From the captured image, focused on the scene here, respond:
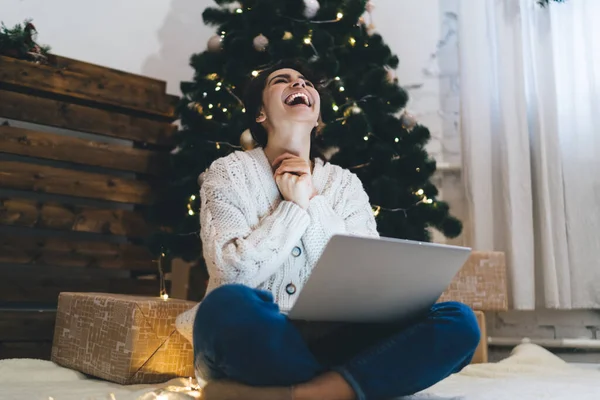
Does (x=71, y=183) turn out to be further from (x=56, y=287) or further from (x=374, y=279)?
(x=374, y=279)

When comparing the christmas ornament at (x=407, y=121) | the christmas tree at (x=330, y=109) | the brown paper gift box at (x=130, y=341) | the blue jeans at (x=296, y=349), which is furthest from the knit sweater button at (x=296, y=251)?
the christmas ornament at (x=407, y=121)

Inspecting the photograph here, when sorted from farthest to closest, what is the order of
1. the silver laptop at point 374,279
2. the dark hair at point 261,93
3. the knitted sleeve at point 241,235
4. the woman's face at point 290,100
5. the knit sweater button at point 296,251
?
the dark hair at point 261,93
the woman's face at point 290,100
the knit sweater button at point 296,251
the knitted sleeve at point 241,235
the silver laptop at point 374,279

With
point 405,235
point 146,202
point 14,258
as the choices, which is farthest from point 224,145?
point 14,258

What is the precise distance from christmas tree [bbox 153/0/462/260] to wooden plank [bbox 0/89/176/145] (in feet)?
0.89

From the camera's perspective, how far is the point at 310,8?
1785 mm

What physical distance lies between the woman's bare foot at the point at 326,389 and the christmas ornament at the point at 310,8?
126 cm

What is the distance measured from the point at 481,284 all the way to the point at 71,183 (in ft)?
4.53

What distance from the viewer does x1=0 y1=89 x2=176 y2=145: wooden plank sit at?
6.18ft

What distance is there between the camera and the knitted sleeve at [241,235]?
995 millimetres

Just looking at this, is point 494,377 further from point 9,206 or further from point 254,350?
point 9,206

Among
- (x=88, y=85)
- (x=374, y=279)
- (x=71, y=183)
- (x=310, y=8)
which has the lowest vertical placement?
(x=374, y=279)

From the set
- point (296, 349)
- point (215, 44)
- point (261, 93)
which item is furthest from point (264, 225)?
point (215, 44)

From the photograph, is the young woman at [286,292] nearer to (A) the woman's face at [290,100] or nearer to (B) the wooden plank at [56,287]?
(A) the woman's face at [290,100]

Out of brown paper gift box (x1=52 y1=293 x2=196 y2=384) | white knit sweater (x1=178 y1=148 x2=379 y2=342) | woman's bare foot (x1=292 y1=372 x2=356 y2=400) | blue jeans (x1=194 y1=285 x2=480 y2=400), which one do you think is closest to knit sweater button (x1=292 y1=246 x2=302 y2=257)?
white knit sweater (x1=178 y1=148 x2=379 y2=342)
